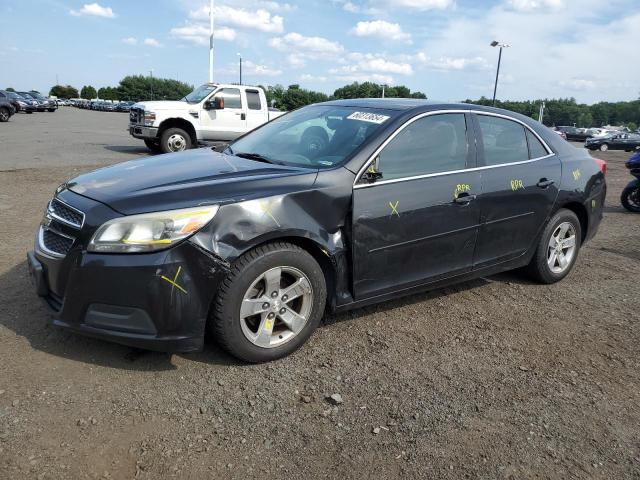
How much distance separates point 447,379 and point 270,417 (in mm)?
1136

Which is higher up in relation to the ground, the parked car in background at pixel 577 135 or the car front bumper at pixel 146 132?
the parked car in background at pixel 577 135

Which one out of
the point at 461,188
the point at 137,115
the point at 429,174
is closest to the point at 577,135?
the point at 137,115

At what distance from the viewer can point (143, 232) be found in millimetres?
2844

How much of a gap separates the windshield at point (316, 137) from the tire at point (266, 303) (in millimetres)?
753

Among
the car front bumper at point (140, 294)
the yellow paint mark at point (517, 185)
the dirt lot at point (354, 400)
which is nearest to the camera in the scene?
the dirt lot at point (354, 400)

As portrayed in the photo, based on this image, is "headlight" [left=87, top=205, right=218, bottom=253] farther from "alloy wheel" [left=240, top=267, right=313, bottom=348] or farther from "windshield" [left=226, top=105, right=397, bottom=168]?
"windshield" [left=226, top=105, right=397, bottom=168]

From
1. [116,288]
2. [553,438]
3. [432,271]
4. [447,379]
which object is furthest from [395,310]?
[116,288]

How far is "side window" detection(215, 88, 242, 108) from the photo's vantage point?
1426 cm

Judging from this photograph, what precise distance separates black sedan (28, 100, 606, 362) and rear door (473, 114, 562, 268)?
15 mm

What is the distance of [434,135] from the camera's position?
3977 mm

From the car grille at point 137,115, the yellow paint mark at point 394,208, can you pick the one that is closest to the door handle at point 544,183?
the yellow paint mark at point 394,208

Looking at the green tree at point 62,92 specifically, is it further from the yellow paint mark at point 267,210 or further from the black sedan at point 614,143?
the yellow paint mark at point 267,210

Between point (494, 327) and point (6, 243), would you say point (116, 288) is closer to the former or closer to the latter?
point (494, 327)

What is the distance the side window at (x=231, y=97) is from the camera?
14.3m
